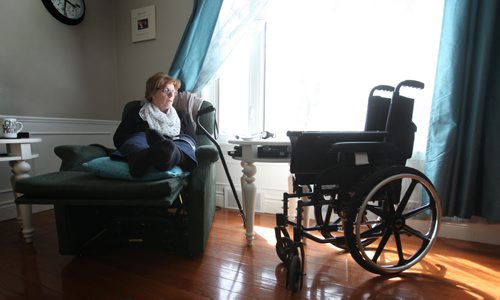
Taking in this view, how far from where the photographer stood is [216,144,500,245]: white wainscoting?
1511 mm

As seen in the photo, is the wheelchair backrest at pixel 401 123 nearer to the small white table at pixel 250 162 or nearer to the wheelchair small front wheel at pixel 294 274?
the small white table at pixel 250 162

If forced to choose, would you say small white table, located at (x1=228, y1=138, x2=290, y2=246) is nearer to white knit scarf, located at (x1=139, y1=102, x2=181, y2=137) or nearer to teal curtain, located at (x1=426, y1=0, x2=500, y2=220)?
white knit scarf, located at (x1=139, y1=102, x2=181, y2=137)

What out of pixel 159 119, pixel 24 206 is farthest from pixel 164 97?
pixel 24 206

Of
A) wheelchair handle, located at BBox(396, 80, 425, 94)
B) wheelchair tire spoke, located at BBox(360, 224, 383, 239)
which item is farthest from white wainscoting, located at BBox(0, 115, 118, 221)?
wheelchair handle, located at BBox(396, 80, 425, 94)

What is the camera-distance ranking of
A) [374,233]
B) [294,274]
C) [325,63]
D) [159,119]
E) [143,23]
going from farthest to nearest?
1. [143,23]
2. [325,63]
3. [159,119]
4. [374,233]
5. [294,274]

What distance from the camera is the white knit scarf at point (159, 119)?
59.4 inches

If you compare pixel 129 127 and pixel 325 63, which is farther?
pixel 325 63

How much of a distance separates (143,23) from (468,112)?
258 centimetres

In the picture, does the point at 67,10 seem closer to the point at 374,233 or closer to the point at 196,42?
the point at 196,42

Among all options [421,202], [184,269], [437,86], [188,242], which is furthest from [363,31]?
[184,269]

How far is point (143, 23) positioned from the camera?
2256mm

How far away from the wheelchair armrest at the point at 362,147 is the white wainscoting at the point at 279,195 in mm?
748

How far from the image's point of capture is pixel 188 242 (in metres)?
1.23

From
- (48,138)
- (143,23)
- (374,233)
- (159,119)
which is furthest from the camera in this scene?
(143,23)
